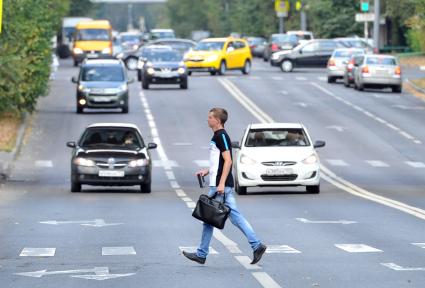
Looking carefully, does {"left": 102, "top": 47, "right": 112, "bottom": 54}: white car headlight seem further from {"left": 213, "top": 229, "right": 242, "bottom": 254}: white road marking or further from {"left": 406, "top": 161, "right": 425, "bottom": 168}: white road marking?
{"left": 213, "top": 229, "right": 242, "bottom": 254}: white road marking

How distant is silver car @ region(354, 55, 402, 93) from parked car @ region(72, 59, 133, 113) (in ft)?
42.6

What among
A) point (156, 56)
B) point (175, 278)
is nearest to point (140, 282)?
point (175, 278)

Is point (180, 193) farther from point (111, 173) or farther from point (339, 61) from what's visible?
point (339, 61)

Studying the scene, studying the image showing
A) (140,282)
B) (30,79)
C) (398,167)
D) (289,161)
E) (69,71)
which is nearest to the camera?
(140,282)

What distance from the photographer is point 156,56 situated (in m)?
64.8

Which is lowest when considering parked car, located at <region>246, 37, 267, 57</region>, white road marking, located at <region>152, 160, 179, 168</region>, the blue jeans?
parked car, located at <region>246, 37, 267, 57</region>

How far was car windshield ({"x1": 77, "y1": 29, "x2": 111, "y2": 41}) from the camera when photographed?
87188mm

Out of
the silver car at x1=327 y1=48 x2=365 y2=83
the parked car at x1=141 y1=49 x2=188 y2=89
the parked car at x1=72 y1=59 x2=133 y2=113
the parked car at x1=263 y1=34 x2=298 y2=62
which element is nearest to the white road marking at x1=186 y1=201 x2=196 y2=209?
the parked car at x1=72 y1=59 x2=133 y2=113

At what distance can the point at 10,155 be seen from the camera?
42.5m

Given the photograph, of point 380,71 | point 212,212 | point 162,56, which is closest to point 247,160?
point 212,212

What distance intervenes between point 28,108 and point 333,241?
3492cm

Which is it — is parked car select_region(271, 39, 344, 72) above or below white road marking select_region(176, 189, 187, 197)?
below

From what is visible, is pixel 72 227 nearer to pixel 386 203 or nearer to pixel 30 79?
pixel 386 203

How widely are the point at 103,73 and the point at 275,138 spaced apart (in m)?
23.6
